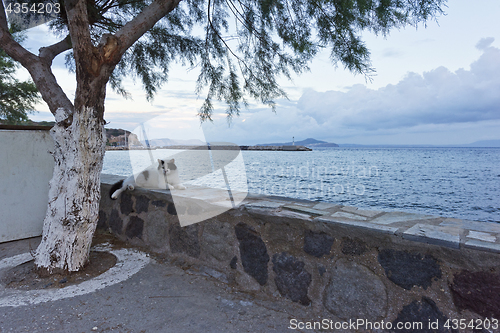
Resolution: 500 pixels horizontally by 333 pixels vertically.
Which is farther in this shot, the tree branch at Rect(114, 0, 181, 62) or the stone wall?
the tree branch at Rect(114, 0, 181, 62)

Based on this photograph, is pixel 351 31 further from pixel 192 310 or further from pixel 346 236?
pixel 192 310

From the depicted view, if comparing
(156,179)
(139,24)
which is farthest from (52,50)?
(156,179)

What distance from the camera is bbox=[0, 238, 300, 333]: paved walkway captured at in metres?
2.10

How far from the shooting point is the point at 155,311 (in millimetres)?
2309

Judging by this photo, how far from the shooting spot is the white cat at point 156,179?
3832 mm

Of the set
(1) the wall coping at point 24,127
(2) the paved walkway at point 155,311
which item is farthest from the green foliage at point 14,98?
(2) the paved walkway at point 155,311

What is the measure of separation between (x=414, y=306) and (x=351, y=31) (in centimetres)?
292

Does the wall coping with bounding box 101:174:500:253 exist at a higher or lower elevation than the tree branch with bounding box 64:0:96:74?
lower

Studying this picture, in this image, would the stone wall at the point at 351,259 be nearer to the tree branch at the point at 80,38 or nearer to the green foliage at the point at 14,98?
the tree branch at the point at 80,38

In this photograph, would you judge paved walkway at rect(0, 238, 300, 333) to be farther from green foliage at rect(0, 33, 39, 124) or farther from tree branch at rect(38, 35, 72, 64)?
green foliage at rect(0, 33, 39, 124)

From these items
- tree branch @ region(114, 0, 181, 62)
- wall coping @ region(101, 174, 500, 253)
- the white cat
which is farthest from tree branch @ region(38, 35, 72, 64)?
wall coping @ region(101, 174, 500, 253)

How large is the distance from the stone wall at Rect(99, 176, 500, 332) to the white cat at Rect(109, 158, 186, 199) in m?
0.64

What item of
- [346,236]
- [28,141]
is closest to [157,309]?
[346,236]

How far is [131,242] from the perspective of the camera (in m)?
3.83
